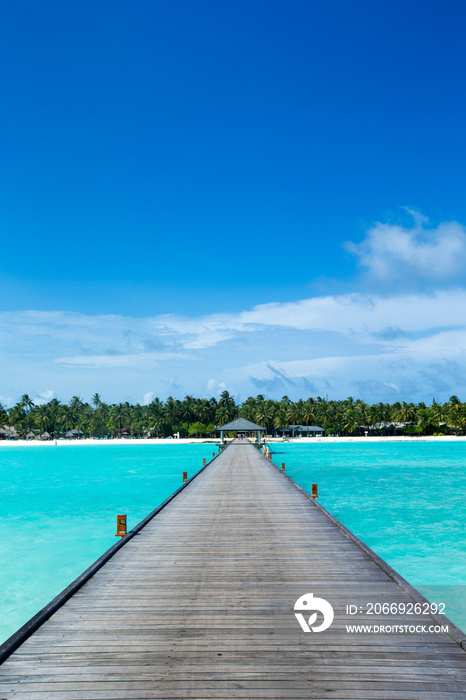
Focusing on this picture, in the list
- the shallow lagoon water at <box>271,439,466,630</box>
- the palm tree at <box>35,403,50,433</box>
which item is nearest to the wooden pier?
the shallow lagoon water at <box>271,439,466,630</box>

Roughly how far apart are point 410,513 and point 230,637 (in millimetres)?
20621

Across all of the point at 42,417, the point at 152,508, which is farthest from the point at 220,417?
the point at 152,508

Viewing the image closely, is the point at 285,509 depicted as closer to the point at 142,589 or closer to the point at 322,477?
the point at 142,589

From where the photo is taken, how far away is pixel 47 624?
6105 mm

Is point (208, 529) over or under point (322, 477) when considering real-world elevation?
over

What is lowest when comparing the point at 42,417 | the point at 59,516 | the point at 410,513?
the point at 59,516

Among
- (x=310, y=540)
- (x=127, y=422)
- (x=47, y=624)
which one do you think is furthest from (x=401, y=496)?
(x=127, y=422)

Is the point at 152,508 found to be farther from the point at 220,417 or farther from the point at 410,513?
the point at 220,417

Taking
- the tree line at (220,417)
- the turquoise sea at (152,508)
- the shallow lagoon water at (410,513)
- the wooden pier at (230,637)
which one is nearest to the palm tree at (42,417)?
the tree line at (220,417)

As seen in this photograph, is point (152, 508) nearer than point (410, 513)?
No

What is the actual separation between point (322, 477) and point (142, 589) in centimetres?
3076

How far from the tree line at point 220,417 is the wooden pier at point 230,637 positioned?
91091 millimetres

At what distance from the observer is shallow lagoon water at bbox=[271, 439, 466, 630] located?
1451 cm

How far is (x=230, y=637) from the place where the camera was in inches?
224
